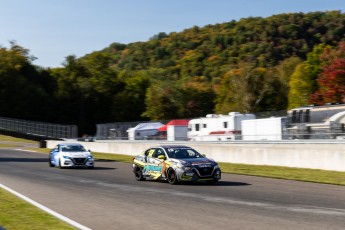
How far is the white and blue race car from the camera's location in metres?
29.4

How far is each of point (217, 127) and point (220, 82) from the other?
76.6 meters

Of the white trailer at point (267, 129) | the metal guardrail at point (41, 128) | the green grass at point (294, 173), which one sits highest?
the metal guardrail at point (41, 128)

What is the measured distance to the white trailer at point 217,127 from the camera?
1778 inches

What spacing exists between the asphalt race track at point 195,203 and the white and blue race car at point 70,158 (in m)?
9.17

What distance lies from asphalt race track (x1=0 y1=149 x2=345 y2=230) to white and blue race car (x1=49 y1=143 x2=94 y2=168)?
30.1ft

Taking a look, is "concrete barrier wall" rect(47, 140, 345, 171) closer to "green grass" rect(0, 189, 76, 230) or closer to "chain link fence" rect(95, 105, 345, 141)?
"chain link fence" rect(95, 105, 345, 141)

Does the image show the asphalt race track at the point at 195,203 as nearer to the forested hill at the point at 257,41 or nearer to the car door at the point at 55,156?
the car door at the point at 55,156

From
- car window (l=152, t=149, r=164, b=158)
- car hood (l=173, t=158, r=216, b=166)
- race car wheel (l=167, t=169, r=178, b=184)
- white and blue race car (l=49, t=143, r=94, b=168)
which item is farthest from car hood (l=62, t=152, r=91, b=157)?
car hood (l=173, t=158, r=216, b=166)

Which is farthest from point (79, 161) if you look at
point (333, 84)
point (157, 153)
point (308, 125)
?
point (333, 84)

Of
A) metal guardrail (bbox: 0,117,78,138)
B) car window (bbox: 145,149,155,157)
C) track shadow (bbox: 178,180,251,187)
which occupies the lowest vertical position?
track shadow (bbox: 178,180,251,187)

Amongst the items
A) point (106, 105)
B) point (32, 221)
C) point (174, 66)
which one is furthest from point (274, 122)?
point (174, 66)

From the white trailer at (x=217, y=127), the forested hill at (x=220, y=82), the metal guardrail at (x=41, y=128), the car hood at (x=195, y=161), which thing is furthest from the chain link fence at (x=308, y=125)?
the metal guardrail at (x=41, y=128)

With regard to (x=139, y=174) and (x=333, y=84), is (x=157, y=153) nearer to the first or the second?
(x=139, y=174)

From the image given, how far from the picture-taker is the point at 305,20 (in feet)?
515
